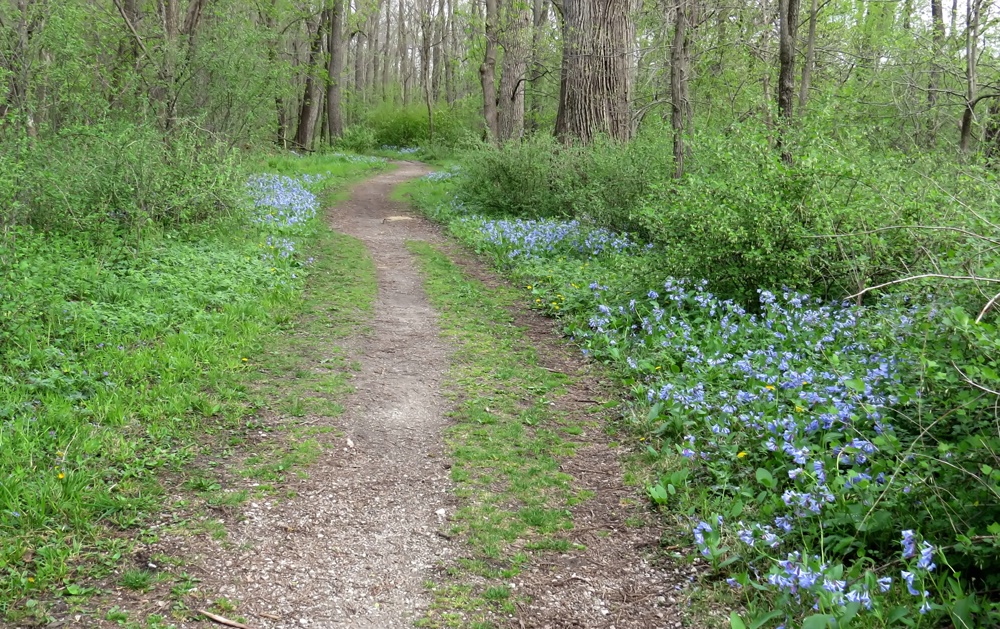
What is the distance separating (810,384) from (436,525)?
94.1 inches

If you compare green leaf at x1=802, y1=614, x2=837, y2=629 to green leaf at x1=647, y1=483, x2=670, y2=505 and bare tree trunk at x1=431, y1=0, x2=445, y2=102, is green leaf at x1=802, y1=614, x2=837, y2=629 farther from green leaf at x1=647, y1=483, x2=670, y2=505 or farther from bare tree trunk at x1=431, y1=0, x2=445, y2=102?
bare tree trunk at x1=431, y1=0, x2=445, y2=102

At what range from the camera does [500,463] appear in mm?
4105

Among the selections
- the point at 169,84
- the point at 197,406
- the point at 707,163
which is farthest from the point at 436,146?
the point at 197,406

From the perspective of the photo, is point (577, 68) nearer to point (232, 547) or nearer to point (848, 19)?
point (848, 19)

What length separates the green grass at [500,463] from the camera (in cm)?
304

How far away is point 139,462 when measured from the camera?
3812 mm

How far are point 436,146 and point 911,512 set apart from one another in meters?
29.5

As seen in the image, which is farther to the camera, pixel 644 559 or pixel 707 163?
pixel 707 163

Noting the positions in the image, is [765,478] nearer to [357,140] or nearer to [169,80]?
[169,80]

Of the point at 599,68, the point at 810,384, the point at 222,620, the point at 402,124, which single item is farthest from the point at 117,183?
the point at 402,124

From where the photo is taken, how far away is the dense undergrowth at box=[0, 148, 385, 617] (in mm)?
3199

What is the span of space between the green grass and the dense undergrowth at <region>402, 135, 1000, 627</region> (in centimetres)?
56

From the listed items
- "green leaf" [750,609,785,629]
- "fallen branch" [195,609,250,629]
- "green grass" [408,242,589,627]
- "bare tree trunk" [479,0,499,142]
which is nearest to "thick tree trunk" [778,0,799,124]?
"green grass" [408,242,589,627]

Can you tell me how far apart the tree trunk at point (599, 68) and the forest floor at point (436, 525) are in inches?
307
